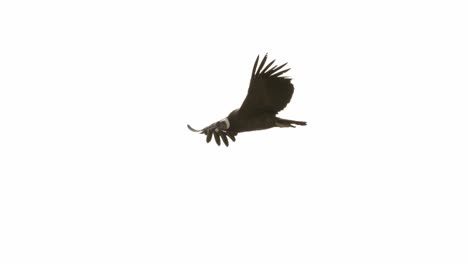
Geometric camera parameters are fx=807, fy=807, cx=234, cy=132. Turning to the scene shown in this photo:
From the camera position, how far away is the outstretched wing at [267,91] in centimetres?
737

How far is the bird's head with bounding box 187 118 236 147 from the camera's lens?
25.4 feet

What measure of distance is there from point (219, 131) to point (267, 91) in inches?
25.3

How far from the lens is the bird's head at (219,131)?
773cm

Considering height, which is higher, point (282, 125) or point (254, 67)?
point (254, 67)

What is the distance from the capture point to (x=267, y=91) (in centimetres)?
753

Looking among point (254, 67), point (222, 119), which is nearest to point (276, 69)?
point (254, 67)

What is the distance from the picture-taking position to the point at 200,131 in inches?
308

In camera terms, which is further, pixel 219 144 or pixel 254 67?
pixel 219 144

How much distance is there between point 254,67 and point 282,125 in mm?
728

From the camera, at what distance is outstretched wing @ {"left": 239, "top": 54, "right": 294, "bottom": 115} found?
737 cm

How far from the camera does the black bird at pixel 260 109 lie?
745cm

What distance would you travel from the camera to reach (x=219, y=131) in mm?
7789

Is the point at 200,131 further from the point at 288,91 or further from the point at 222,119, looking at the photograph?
the point at 288,91

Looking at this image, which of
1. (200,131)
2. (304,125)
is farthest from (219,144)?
(304,125)
